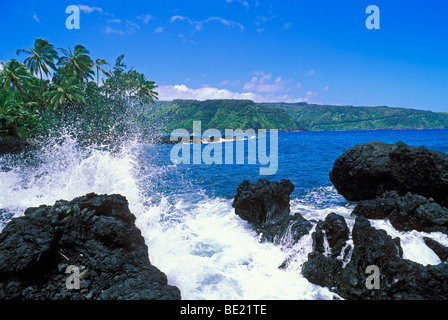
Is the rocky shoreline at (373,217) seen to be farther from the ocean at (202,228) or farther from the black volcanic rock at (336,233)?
the ocean at (202,228)

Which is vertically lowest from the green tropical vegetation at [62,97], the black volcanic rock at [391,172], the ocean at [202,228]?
the ocean at [202,228]

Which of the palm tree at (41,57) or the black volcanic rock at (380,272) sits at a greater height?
the palm tree at (41,57)

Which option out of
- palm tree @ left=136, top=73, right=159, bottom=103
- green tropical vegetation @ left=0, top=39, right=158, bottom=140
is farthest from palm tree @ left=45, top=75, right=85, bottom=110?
palm tree @ left=136, top=73, right=159, bottom=103

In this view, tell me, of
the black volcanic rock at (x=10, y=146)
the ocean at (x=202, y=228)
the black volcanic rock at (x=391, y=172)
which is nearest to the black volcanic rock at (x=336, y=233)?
the ocean at (x=202, y=228)

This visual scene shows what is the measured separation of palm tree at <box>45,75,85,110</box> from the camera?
3127 centimetres

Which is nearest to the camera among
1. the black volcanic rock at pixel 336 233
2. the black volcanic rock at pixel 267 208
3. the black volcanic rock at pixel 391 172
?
the black volcanic rock at pixel 336 233

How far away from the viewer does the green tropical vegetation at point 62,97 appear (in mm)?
29034

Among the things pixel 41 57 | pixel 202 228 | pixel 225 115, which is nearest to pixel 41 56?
pixel 41 57

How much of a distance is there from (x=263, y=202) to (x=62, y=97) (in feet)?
109

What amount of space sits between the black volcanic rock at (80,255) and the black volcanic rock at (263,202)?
572 cm

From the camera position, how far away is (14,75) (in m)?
30.4

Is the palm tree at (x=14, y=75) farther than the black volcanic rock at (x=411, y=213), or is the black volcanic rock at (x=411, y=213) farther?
the palm tree at (x=14, y=75)

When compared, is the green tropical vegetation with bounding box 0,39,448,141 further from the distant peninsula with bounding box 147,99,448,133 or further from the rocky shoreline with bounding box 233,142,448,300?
the distant peninsula with bounding box 147,99,448,133

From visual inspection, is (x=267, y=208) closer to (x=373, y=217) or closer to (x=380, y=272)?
(x=373, y=217)
